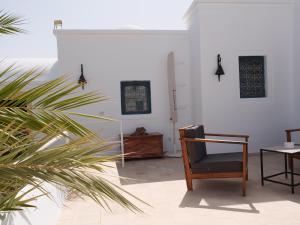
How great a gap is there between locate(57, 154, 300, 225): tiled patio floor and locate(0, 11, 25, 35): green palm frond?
197 cm

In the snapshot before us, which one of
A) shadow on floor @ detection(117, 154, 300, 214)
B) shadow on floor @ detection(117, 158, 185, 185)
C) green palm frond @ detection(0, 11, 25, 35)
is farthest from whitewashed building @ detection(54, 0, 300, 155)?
green palm frond @ detection(0, 11, 25, 35)

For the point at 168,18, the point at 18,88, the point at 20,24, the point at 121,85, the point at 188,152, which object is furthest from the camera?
the point at 168,18

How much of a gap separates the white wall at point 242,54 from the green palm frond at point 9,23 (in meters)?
5.33

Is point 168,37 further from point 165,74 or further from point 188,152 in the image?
point 188,152

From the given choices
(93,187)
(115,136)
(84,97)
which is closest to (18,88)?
(84,97)

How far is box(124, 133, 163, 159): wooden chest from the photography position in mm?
6863

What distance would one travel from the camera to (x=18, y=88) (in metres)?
1.24

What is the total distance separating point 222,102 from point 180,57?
166cm

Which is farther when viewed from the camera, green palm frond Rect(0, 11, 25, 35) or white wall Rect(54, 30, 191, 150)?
white wall Rect(54, 30, 191, 150)

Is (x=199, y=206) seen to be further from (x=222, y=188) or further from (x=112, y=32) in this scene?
(x=112, y=32)

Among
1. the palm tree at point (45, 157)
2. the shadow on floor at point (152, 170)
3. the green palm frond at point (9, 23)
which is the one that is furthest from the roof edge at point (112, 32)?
the palm tree at point (45, 157)

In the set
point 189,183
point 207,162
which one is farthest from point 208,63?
point 189,183

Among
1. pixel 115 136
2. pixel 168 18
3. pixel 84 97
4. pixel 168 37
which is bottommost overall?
pixel 115 136

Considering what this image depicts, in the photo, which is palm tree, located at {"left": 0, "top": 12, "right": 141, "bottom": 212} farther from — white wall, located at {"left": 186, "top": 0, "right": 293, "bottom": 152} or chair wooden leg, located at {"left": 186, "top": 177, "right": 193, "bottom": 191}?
white wall, located at {"left": 186, "top": 0, "right": 293, "bottom": 152}
